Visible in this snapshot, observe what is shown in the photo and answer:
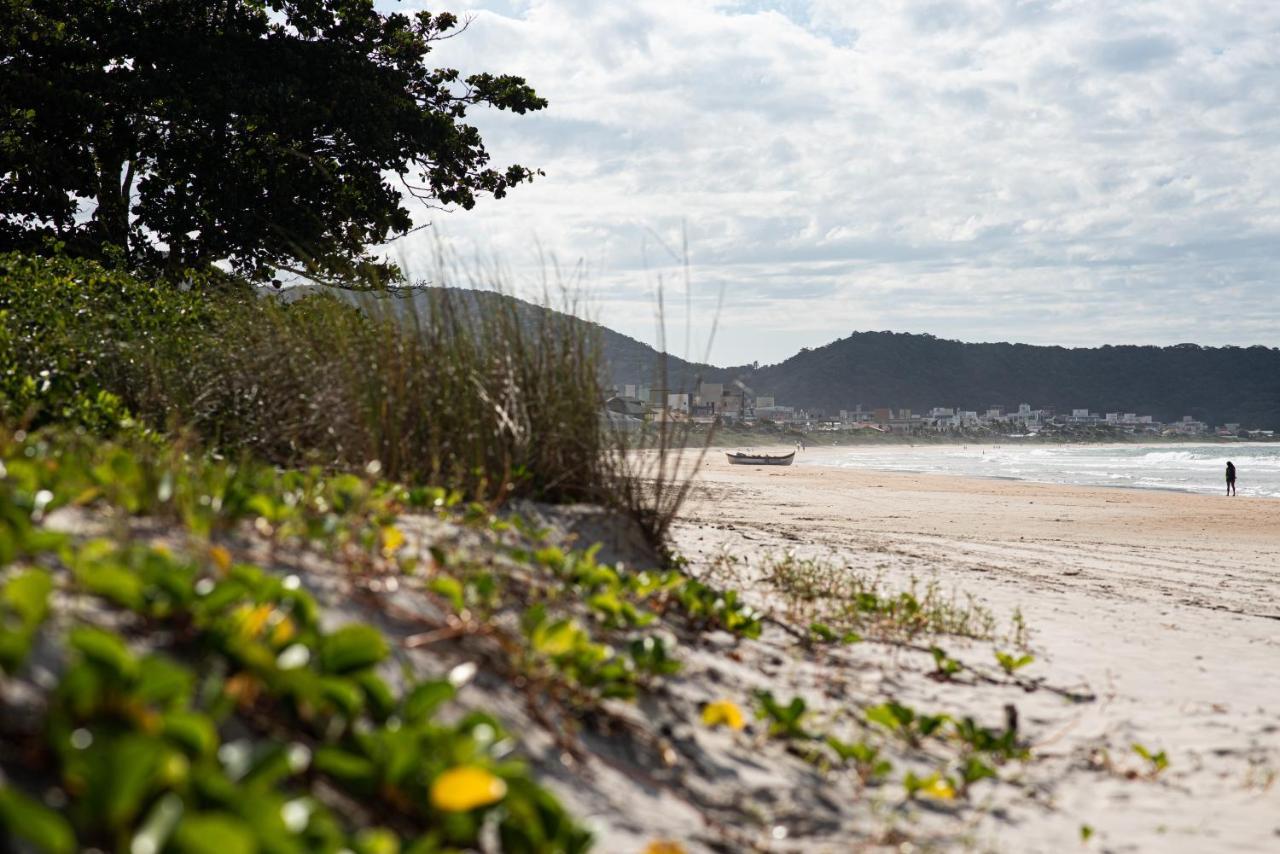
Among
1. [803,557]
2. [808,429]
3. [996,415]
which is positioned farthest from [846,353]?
[803,557]

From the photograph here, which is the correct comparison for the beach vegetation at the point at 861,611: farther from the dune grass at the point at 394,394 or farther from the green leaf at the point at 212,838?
the green leaf at the point at 212,838

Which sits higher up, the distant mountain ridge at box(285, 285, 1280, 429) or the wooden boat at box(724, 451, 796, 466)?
the distant mountain ridge at box(285, 285, 1280, 429)

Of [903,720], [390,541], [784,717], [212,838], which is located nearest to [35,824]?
[212,838]

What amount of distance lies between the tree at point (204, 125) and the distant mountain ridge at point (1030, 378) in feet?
398

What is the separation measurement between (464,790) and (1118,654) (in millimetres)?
3971

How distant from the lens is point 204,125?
41.1ft

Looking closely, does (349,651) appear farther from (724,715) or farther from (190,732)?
(724,715)

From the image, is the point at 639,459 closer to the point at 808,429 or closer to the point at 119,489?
the point at 119,489

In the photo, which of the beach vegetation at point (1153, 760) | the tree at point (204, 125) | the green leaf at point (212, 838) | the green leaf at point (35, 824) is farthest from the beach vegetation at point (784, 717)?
the tree at point (204, 125)

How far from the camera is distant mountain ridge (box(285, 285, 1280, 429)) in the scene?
13325 cm

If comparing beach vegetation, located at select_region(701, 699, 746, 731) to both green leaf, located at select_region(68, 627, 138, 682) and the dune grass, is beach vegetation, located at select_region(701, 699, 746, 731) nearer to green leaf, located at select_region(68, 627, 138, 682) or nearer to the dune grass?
green leaf, located at select_region(68, 627, 138, 682)

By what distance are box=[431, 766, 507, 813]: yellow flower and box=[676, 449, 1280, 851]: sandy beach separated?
136 cm

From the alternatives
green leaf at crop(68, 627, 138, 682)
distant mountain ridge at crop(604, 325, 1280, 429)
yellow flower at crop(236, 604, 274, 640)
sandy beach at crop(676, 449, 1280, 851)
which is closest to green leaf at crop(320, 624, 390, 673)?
yellow flower at crop(236, 604, 274, 640)

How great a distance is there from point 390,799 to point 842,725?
71.1 inches
